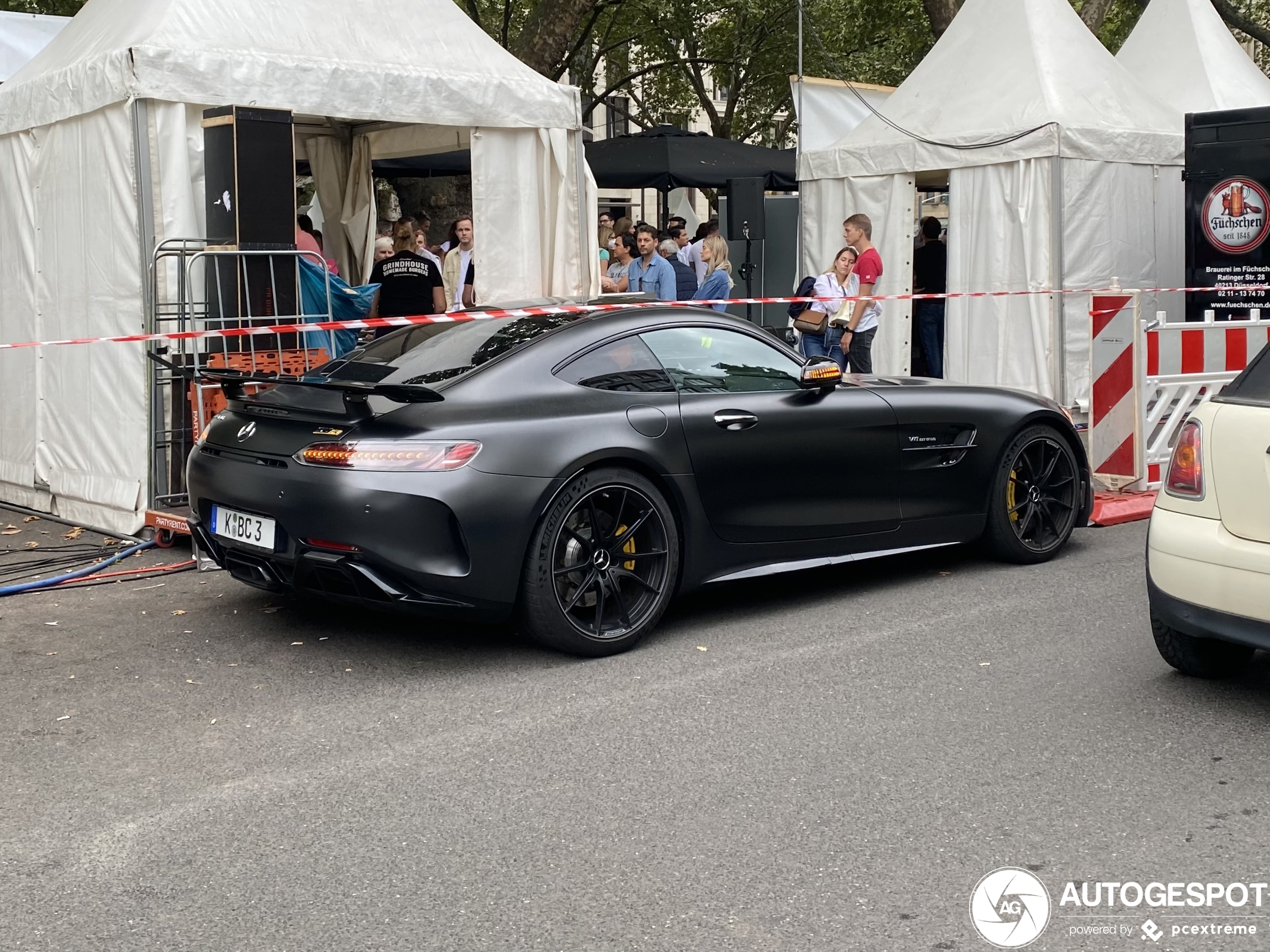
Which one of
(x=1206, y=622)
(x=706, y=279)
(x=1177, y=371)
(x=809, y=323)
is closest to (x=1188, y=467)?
(x=1206, y=622)

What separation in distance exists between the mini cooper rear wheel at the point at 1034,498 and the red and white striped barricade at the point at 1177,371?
6.28ft

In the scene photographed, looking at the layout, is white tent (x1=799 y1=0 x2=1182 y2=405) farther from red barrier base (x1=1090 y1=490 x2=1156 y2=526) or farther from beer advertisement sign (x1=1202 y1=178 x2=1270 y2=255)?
red barrier base (x1=1090 y1=490 x2=1156 y2=526)

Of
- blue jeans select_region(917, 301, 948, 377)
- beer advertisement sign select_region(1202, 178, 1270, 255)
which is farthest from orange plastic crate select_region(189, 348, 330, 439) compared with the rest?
beer advertisement sign select_region(1202, 178, 1270, 255)

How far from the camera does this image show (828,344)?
40.6 ft

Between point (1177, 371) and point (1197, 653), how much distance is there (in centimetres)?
489

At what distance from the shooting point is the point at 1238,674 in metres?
5.29

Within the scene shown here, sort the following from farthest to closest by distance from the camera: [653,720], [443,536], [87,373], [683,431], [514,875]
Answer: [87,373], [683,431], [443,536], [653,720], [514,875]

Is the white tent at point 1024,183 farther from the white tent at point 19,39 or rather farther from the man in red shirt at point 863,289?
the white tent at point 19,39

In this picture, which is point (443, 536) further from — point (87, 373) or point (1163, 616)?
point (87, 373)

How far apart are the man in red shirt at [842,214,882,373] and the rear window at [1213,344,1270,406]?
23.9 feet

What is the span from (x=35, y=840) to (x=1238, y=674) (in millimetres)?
4132

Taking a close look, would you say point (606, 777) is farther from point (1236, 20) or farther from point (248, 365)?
point (1236, 20)

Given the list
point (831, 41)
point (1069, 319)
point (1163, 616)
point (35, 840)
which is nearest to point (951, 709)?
point (1163, 616)

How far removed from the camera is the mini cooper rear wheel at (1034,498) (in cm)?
718
